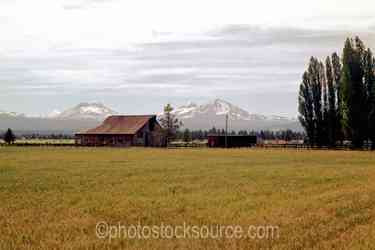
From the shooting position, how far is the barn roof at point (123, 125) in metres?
105

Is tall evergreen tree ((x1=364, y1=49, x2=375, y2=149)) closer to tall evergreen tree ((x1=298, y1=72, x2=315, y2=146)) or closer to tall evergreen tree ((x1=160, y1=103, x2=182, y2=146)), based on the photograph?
tall evergreen tree ((x1=298, y1=72, x2=315, y2=146))

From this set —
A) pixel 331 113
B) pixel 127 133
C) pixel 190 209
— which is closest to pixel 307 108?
pixel 331 113

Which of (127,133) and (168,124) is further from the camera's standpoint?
(168,124)

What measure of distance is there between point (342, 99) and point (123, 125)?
50430 mm

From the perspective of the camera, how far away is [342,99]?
70.3 metres

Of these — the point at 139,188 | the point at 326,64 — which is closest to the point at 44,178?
the point at 139,188

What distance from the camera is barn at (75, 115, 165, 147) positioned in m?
104

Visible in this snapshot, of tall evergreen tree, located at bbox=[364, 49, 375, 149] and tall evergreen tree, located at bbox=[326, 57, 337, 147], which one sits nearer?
tall evergreen tree, located at bbox=[364, 49, 375, 149]

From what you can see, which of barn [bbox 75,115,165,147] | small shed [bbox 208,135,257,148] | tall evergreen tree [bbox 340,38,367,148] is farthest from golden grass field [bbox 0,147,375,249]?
barn [bbox 75,115,165,147]

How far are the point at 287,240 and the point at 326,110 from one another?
6605 cm

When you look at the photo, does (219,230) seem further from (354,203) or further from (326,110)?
(326,110)

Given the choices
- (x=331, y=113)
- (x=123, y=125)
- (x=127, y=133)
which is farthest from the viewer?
(x=123, y=125)

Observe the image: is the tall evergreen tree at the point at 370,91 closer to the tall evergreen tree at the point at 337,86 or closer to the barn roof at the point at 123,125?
the tall evergreen tree at the point at 337,86

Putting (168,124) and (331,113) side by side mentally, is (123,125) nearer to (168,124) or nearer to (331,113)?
(168,124)
